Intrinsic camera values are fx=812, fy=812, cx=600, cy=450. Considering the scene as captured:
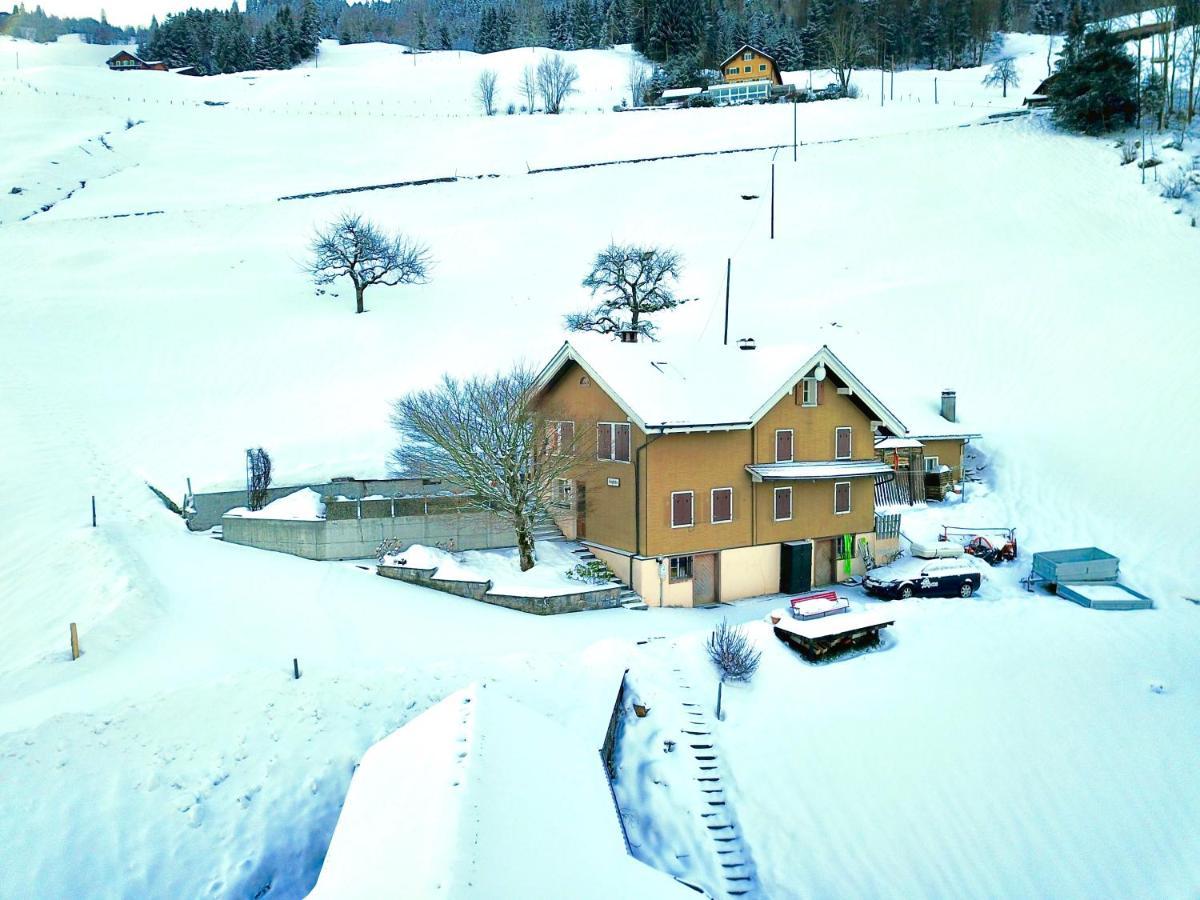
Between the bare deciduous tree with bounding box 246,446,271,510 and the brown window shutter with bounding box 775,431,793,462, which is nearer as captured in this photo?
the bare deciduous tree with bounding box 246,446,271,510

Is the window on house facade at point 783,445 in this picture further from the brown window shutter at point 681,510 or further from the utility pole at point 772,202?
the utility pole at point 772,202

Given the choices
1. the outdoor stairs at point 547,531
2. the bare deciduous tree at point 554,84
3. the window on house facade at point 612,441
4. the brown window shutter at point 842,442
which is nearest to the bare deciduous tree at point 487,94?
the bare deciduous tree at point 554,84

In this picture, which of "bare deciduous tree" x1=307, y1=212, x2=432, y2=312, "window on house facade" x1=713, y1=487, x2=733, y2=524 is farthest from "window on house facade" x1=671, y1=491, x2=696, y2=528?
"bare deciduous tree" x1=307, y1=212, x2=432, y2=312

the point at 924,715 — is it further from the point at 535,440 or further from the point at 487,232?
the point at 487,232

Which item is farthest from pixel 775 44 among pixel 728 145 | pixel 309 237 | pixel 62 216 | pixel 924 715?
pixel 924 715

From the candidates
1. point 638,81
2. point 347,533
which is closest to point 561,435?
point 347,533

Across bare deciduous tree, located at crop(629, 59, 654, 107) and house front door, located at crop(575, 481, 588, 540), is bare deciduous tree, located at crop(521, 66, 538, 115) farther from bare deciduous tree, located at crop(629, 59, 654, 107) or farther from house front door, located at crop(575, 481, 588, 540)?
house front door, located at crop(575, 481, 588, 540)
